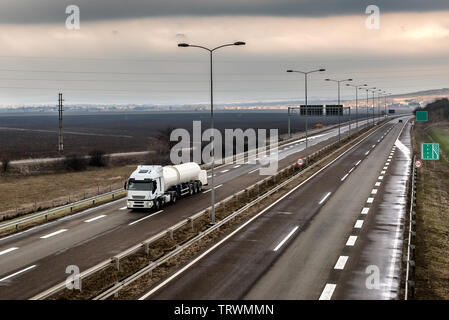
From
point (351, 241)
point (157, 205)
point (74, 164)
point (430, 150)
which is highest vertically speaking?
point (430, 150)

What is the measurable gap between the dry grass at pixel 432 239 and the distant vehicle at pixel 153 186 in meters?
17.6

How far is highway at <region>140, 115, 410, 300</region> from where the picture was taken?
62.0 ft

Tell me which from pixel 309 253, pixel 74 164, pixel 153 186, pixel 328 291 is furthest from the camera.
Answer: pixel 74 164

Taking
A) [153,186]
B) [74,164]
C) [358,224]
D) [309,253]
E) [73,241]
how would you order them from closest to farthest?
[309,253] < [73,241] < [358,224] < [153,186] < [74,164]

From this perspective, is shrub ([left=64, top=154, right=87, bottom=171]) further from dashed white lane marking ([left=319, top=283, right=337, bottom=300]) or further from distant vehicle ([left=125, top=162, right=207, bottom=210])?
dashed white lane marking ([left=319, top=283, right=337, bottom=300])

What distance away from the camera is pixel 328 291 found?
1869cm

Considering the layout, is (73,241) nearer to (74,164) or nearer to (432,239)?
(432,239)

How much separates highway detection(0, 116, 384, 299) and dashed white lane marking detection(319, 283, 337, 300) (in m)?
10.8

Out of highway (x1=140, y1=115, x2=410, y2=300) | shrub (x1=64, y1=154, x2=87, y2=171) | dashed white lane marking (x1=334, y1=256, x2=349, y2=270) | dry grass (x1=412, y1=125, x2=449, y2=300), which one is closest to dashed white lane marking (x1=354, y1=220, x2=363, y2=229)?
highway (x1=140, y1=115, x2=410, y2=300)

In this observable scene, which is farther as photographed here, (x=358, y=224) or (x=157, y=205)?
(x=157, y=205)

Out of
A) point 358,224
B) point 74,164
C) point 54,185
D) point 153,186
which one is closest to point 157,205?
point 153,186

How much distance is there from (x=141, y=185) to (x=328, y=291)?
2005 cm

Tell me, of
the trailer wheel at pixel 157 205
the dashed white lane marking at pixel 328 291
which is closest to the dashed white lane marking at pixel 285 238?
the dashed white lane marking at pixel 328 291
